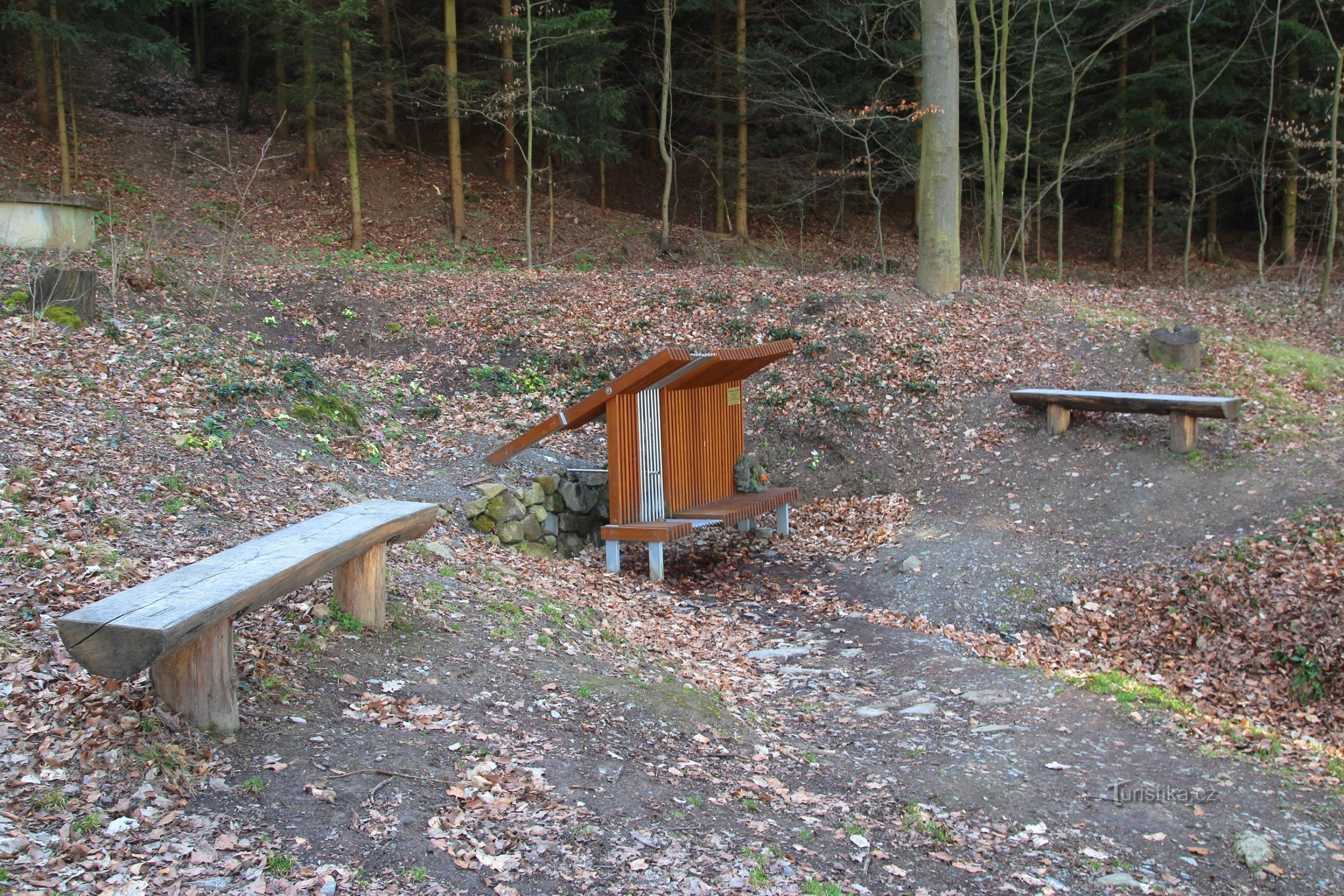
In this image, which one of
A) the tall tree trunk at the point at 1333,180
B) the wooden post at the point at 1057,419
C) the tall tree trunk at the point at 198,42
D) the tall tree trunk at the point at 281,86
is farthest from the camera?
the tall tree trunk at the point at 198,42

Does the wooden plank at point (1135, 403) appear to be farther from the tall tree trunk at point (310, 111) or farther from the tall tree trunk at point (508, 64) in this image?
the tall tree trunk at point (310, 111)

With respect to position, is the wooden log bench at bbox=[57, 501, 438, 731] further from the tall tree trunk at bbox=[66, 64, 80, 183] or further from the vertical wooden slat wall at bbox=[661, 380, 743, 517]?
the tall tree trunk at bbox=[66, 64, 80, 183]

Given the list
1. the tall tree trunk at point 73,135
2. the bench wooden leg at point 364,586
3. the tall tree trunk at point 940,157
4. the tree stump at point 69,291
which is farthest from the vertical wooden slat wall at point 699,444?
the tall tree trunk at point 73,135

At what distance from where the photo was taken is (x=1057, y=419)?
31.9ft

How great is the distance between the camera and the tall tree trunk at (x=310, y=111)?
17484mm

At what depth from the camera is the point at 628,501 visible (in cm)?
841

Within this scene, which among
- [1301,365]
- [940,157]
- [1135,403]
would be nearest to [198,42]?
[940,157]

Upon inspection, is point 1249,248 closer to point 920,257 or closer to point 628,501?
point 920,257

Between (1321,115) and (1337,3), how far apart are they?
2.54 metres

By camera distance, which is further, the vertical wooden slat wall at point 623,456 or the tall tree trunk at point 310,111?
the tall tree trunk at point 310,111

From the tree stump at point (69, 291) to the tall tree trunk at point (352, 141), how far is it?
28.9 feet

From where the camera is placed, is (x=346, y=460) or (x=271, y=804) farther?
(x=346, y=460)

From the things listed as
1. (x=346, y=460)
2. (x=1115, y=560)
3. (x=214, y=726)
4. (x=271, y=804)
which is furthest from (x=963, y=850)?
(x=346, y=460)

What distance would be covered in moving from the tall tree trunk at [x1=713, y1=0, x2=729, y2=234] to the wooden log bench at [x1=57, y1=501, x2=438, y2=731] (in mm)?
17822
